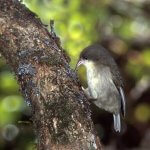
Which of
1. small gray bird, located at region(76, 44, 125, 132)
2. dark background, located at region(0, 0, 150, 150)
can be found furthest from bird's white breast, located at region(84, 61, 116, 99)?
dark background, located at region(0, 0, 150, 150)

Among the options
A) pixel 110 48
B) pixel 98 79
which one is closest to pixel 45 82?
pixel 98 79

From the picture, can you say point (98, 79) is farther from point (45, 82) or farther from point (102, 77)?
point (45, 82)

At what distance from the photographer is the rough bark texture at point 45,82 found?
2.37 m

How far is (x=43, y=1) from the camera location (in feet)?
16.6

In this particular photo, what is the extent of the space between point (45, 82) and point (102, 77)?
117cm

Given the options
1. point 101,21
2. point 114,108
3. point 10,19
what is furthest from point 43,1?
point 10,19

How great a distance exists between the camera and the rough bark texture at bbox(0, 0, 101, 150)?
2.37 meters

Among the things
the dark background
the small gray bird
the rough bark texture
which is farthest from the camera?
the dark background

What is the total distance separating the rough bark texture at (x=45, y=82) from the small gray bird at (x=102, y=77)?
2.22ft

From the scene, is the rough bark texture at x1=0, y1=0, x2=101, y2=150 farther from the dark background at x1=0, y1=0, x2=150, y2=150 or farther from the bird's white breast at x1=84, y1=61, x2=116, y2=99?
the dark background at x1=0, y1=0, x2=150, y2=150

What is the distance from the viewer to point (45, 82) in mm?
2584

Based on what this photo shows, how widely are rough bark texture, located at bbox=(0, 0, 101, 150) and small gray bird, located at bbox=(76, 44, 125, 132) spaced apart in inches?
26.6

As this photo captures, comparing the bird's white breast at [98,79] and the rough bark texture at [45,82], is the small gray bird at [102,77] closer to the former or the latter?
the bird's white breast at [98,79]

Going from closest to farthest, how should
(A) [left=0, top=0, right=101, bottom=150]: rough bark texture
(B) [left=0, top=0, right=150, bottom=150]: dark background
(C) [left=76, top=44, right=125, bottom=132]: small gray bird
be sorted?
(A) [left=0, top=0, right=101, bottom=150]: rough bark texture
(C) [left=76, top=44, right=125, bottom=132]: small gray bird
(B) [left=0, top=0, right=150, bottom=150]: dark background
